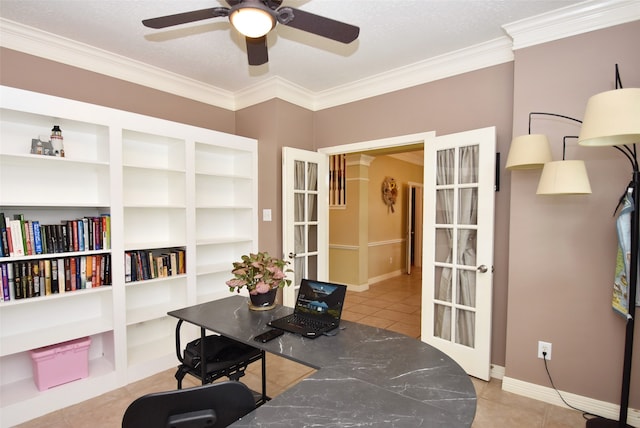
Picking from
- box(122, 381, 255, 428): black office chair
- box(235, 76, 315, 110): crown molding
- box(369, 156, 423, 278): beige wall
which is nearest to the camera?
box(122, 381, 255, 428): black office chair

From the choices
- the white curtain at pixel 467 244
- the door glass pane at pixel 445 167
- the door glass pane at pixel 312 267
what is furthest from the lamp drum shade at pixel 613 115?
the door glass pane at pixel 312 267

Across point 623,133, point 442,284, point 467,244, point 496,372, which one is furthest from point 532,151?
point 496,372

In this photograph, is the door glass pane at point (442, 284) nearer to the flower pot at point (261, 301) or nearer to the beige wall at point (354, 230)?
the flower pot at point (261, 301)

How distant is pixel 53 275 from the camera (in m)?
2.41

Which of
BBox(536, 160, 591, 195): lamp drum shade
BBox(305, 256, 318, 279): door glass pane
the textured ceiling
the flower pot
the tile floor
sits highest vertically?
the textured ceiling

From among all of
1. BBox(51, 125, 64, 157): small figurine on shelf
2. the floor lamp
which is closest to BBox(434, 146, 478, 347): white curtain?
the floor lamp

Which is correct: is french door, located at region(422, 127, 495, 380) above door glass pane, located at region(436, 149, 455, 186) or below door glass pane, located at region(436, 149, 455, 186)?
below

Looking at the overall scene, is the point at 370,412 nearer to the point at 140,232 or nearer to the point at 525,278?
the point at 525,278

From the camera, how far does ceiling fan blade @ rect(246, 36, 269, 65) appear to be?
6.29ft

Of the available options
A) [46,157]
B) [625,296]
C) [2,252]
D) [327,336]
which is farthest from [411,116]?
[2,252]

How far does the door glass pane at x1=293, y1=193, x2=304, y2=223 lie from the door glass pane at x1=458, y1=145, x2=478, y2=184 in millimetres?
1690

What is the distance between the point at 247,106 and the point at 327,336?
3.04 meters

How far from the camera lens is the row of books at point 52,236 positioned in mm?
2207

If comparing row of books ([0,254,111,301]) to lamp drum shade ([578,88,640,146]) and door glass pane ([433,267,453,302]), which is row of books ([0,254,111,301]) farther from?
lamp drum shade ([578,88,640,146])
